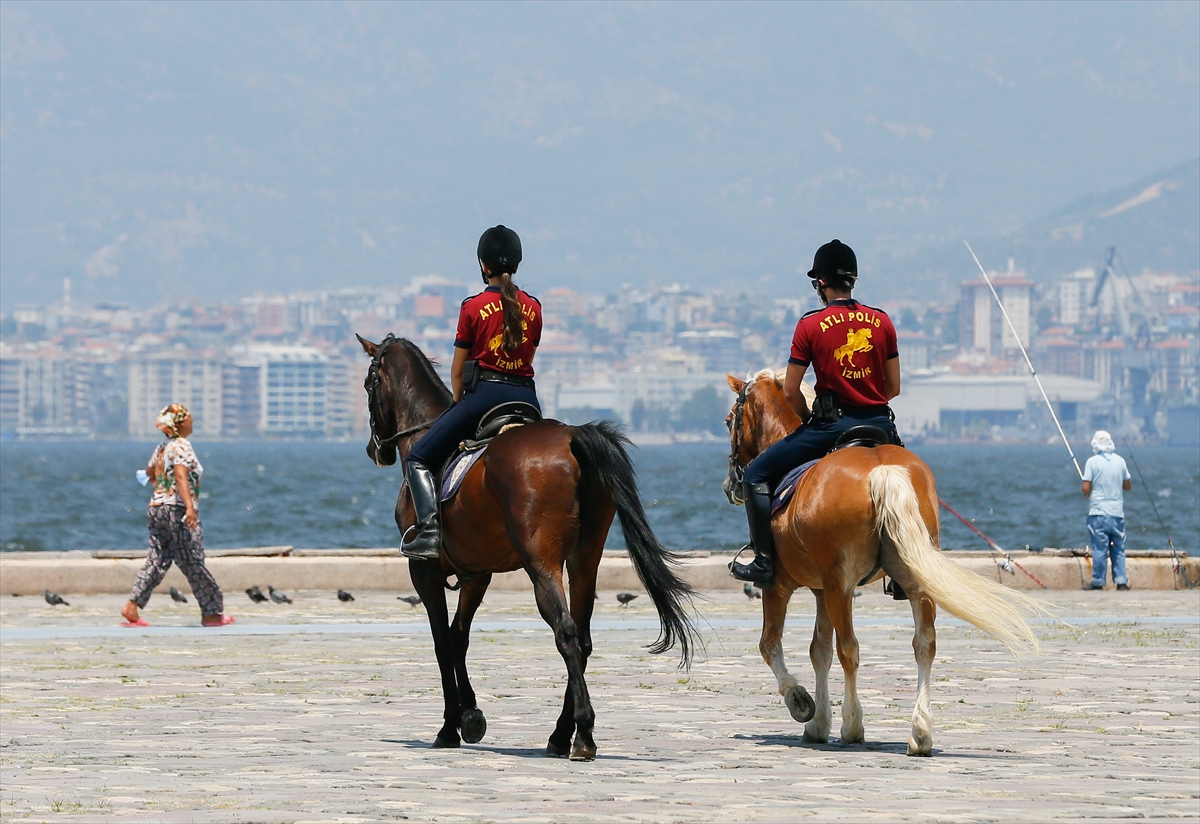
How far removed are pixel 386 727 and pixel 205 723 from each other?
996mm

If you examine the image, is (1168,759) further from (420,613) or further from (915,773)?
(420,613)

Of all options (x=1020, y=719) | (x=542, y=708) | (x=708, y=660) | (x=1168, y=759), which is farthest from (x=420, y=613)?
(x=1168, y=759)

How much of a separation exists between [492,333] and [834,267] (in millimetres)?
1712

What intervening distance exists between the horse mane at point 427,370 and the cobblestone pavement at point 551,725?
69.0 inches

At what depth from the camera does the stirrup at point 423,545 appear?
995 cm

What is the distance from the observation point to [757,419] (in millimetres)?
10781

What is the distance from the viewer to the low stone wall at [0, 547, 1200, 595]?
21.1 m

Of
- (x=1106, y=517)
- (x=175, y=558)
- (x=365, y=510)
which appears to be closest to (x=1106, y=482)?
(x=1106, y=517)

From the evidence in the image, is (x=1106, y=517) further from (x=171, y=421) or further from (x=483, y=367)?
(x=483, y=367)

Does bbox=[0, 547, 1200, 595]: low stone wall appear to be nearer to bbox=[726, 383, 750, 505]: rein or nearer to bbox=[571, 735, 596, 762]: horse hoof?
bbox=[726, 383, 750, 505]: rein

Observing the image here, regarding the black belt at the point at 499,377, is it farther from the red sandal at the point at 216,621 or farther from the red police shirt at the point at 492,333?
the red sandal at the point at 216,621

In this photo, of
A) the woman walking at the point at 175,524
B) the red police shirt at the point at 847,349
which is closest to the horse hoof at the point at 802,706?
the red police shirt at the point at 847,349

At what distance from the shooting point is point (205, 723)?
10.9 meters

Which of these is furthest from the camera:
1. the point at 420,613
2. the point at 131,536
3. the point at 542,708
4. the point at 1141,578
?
the point at 131,536
